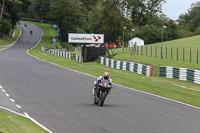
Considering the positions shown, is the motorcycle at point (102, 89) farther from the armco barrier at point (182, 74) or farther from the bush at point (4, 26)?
the bush at point (4, 26)

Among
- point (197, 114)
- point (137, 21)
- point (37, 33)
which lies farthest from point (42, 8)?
point (197, 114)

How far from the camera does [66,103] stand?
17641mm

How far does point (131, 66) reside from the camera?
41.0 m

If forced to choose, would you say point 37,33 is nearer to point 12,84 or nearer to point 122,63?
point 122,63

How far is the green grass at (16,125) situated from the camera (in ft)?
36.7

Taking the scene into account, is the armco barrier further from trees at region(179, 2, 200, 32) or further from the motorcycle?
trees at region(179, 2, 200, 32)

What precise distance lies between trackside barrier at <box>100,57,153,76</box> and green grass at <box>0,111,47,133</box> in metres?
23.7

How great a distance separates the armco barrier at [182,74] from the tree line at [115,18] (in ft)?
145

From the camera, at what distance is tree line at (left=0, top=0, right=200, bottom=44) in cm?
10356

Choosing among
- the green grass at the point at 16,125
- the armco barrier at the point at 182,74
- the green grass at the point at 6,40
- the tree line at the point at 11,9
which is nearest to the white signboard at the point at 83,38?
the armco barrier at the point at 182,74

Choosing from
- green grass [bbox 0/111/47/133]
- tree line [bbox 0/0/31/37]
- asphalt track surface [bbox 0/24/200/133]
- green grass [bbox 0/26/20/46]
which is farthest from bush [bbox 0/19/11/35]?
green grass [bbox 0/111/47/133]

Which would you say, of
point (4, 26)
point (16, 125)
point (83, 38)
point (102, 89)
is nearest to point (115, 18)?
point (4, 26)

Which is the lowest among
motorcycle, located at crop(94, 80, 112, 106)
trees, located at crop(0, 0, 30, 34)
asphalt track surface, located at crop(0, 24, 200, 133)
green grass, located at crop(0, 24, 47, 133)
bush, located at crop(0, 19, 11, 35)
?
asphalt track surface, located at crop(0, 24, 200, 133)

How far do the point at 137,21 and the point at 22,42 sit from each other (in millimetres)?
48143
